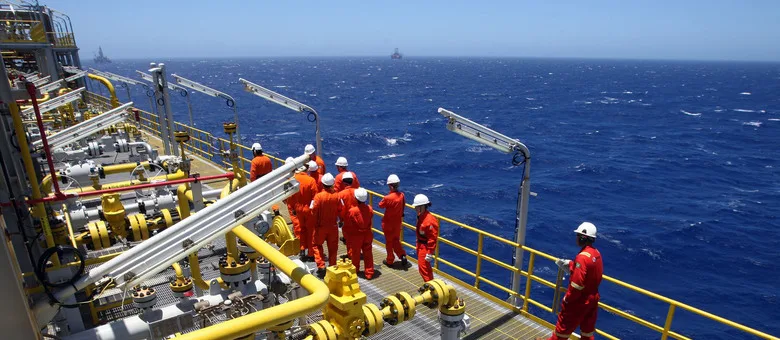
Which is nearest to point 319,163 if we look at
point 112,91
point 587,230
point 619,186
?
point 587,230

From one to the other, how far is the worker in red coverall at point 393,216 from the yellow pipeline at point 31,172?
4.70 metres

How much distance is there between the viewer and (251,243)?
4.40 meters

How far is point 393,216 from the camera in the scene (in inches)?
323

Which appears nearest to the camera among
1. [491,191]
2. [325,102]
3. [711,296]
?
[711,296]

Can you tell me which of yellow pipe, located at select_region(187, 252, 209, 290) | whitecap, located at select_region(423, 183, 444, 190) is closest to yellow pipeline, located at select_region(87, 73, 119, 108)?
whitecap, located at select_region(423, 183, 444, 190)

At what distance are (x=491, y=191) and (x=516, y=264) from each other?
1796 centimetres

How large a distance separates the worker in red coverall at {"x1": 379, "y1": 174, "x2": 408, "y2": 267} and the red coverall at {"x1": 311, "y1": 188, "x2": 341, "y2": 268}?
0.87m

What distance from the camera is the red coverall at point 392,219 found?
8031 millimetres

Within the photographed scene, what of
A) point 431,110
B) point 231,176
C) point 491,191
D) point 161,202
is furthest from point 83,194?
point 431,110

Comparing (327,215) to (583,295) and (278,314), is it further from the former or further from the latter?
(278,314)

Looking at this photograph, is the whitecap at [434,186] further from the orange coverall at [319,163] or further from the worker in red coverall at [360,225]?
the worker in red coverall at [360,225]

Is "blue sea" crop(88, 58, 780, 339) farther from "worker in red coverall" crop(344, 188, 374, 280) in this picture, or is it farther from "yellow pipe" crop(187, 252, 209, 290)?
"yellow pipe" crop(187, 252, 209, 290)

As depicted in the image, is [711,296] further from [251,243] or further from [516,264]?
[251,243]

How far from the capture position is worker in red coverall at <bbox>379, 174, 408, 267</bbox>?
26.3 feet
